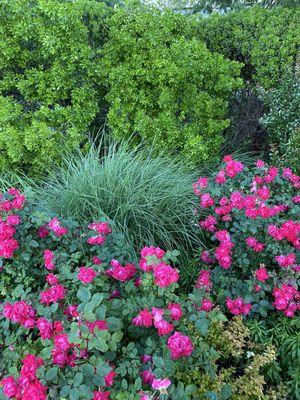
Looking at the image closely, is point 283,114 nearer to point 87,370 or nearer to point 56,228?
point 56,228

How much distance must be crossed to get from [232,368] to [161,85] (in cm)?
251

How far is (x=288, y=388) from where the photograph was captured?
183 cm

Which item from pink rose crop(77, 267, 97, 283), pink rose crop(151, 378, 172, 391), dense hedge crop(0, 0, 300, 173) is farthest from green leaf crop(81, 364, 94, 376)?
dense hedge crop(0, 0, 300, 173)

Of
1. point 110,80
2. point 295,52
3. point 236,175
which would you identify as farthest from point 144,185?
point 295,52

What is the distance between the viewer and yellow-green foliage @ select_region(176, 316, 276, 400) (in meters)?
1.61

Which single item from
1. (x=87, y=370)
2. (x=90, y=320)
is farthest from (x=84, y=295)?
(x=87, y=370)

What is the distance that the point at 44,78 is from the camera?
3406 mm

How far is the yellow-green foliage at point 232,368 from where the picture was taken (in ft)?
5.27

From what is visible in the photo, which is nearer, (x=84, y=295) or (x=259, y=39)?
(x=84, y=295)

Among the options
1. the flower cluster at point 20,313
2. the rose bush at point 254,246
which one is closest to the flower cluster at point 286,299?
the rose bush at point 254,246

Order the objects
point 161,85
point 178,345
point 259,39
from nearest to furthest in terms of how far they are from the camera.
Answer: point 178,345, point 161,85, point 259,39

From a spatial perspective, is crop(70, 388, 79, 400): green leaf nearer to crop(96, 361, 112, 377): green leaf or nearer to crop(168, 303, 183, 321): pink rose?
crop(96, 361, 112, 377): green leaf

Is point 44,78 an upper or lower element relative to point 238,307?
upper

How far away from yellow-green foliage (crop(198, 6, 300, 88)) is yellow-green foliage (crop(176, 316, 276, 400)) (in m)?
3.20
